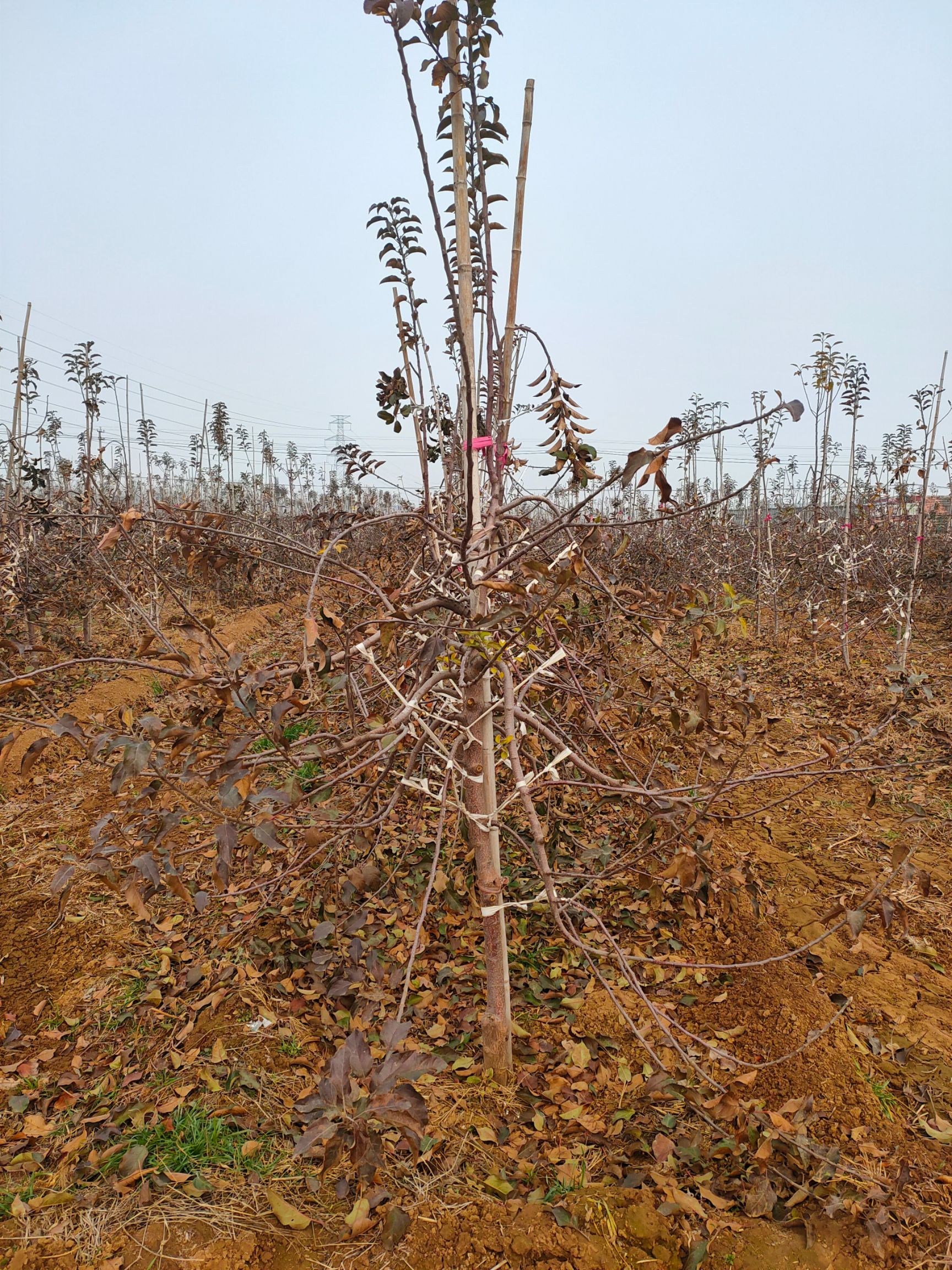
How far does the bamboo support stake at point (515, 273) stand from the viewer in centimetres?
161

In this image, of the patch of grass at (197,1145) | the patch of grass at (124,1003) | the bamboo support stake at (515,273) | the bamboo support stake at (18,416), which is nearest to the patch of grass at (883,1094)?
the patch of grass at (197,1145)

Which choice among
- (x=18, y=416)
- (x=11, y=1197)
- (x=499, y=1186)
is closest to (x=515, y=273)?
(x=499, y=1186)

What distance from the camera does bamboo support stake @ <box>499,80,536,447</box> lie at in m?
1.61

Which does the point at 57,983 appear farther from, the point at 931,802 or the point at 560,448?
the point at 931,802

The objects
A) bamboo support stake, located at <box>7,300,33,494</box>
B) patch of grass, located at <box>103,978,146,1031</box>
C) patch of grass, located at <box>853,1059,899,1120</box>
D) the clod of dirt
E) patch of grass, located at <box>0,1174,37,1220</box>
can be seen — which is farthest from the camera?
bamboo support stake, located at <box>7,300,33,494</box>

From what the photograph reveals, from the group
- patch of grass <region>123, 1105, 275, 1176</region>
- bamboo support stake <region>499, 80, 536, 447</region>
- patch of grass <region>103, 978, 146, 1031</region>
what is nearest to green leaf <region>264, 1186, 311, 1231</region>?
patch of grass <region>123, 1105, 275, 1176</region>

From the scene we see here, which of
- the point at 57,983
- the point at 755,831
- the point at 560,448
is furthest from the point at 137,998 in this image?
the point at 755,831

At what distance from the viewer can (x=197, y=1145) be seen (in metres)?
1.81

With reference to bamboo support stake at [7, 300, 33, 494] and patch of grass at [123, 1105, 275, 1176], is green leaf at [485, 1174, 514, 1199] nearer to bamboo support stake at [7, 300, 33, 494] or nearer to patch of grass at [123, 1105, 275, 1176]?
patch of grass at [123, 1105, 275, 1176]

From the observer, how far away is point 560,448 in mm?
1773

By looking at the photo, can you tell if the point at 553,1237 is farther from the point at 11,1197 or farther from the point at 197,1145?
the point at 11,1197

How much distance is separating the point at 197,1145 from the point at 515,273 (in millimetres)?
2338

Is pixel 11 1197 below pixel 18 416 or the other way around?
below

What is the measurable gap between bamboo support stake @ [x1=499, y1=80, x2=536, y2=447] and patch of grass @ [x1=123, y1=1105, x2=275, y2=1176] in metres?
1.91
